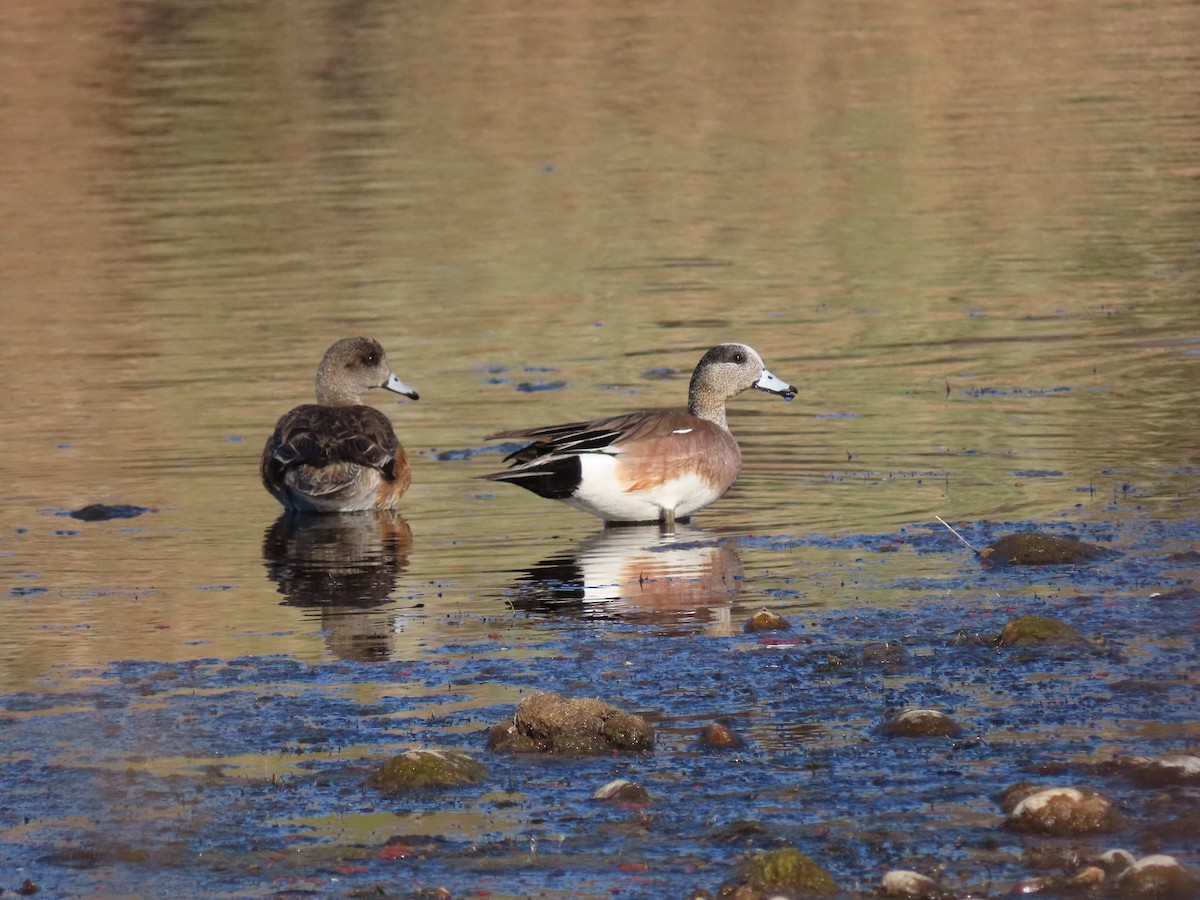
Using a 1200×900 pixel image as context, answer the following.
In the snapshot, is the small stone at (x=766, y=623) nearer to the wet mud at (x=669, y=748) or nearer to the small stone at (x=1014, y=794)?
the wet mud at (x=669, y=748)

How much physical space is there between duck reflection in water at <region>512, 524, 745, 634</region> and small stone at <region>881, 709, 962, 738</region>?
5.09 ft

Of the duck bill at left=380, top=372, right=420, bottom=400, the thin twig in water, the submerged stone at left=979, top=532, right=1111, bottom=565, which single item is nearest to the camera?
the submerged stone at left=979, top=532, right=1111, bottom=565

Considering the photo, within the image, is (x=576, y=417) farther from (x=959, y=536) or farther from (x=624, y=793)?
(x=624, y=793)

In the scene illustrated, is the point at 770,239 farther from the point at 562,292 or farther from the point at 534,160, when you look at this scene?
the point at 534,160

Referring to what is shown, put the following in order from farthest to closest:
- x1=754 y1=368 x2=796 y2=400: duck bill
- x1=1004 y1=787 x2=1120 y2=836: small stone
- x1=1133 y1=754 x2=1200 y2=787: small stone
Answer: x1=754 y1=368 x2=796 y2=400: duck bill, x1=1133 y1=754 x2=1200 y2=787: small stone, x1=1004 y1=787 x2=1120 y2=836: small stone

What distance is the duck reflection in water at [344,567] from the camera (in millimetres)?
8211

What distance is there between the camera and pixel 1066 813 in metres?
5.43

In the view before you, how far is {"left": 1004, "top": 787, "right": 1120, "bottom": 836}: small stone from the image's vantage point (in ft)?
17.8

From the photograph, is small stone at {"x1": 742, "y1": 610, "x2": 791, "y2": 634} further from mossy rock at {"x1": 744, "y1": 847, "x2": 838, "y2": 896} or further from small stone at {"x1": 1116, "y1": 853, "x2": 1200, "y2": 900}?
small stone at {"x1": 1116, "y1": 853, "x2": 1200, "y2": 900}

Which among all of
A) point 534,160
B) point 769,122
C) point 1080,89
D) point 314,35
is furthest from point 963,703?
point 314,35

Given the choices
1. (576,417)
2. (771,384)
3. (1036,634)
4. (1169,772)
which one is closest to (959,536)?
(1036,634)

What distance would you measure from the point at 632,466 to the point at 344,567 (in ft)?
5.06

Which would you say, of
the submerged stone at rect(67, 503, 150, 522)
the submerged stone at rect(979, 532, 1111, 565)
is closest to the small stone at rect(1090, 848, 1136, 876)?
the submerged stone at rect(979, 532, 1111, 565)

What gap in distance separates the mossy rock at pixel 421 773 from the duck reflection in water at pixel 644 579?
1.96 meters
